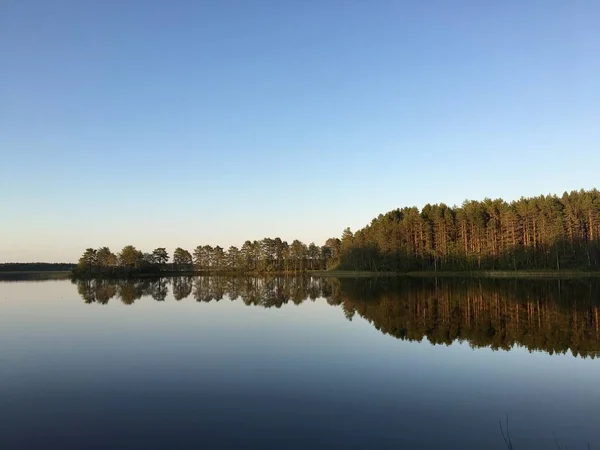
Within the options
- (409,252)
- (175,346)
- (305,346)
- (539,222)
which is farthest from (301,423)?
(409,252)

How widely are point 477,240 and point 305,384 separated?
90.9 metres

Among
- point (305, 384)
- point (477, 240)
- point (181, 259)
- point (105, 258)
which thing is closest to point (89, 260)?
point (105, 258)

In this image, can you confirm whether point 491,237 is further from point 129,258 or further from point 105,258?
point 105,258

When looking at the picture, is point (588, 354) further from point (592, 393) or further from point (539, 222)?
point (539, 222)

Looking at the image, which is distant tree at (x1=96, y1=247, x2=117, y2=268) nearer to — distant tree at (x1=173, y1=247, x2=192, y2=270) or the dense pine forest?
the dense pine forest

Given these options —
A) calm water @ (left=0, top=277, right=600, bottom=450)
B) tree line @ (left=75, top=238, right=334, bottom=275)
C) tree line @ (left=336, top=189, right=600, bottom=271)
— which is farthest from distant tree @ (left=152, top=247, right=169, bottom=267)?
calm water @ (left=0, top=277, right=600, bottom=450)

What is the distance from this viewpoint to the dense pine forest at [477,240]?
82562 millimetres

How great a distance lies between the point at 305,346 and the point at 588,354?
39.0 feet

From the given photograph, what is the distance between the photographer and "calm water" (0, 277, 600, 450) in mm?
9883

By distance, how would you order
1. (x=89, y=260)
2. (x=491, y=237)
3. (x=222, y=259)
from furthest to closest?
(x=222, y=259), (x=89, y=260), (x=491, y=237)

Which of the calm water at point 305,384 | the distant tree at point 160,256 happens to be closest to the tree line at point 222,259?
the distant tree at point 160,256

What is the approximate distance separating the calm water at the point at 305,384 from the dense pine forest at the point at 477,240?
2469 inches

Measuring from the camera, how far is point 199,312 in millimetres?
35844

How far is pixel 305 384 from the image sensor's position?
13859 millimetres
